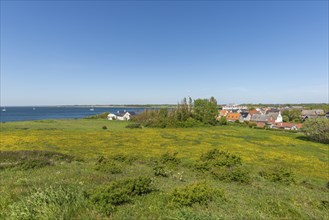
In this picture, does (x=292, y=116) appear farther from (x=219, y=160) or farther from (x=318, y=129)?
(x=219, y=160)

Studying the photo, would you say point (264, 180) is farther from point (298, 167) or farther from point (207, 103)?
point (207, 103)

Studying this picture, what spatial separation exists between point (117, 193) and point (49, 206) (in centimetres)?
215

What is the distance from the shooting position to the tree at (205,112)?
79438 millimetres

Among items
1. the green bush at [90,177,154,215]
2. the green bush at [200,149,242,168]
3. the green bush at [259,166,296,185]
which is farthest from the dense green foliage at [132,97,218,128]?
the green bush at [90,177,154,215]

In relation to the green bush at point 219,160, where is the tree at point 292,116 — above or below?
below

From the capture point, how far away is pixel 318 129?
163 ft

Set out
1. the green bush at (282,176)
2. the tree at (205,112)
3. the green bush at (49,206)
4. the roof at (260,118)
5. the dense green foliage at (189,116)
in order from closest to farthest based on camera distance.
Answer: the green bush at (49,206), the green bush at (282,176), the dense green foliage at (189,116), the tree at (205,112), the roof at (260,118)

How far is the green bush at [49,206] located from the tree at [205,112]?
241 ft

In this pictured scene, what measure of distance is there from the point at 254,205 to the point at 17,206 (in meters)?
8.44

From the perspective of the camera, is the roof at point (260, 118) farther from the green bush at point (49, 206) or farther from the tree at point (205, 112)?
the green bush at point (49, 206)

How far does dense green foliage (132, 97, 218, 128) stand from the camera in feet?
248

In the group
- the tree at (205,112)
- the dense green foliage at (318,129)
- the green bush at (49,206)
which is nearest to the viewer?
the green bush at (49,206)

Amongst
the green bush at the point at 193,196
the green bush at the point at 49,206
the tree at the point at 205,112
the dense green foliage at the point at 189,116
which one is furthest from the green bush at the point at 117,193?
the tree at the point at 205,112

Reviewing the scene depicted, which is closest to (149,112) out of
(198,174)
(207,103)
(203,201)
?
(207,103)
